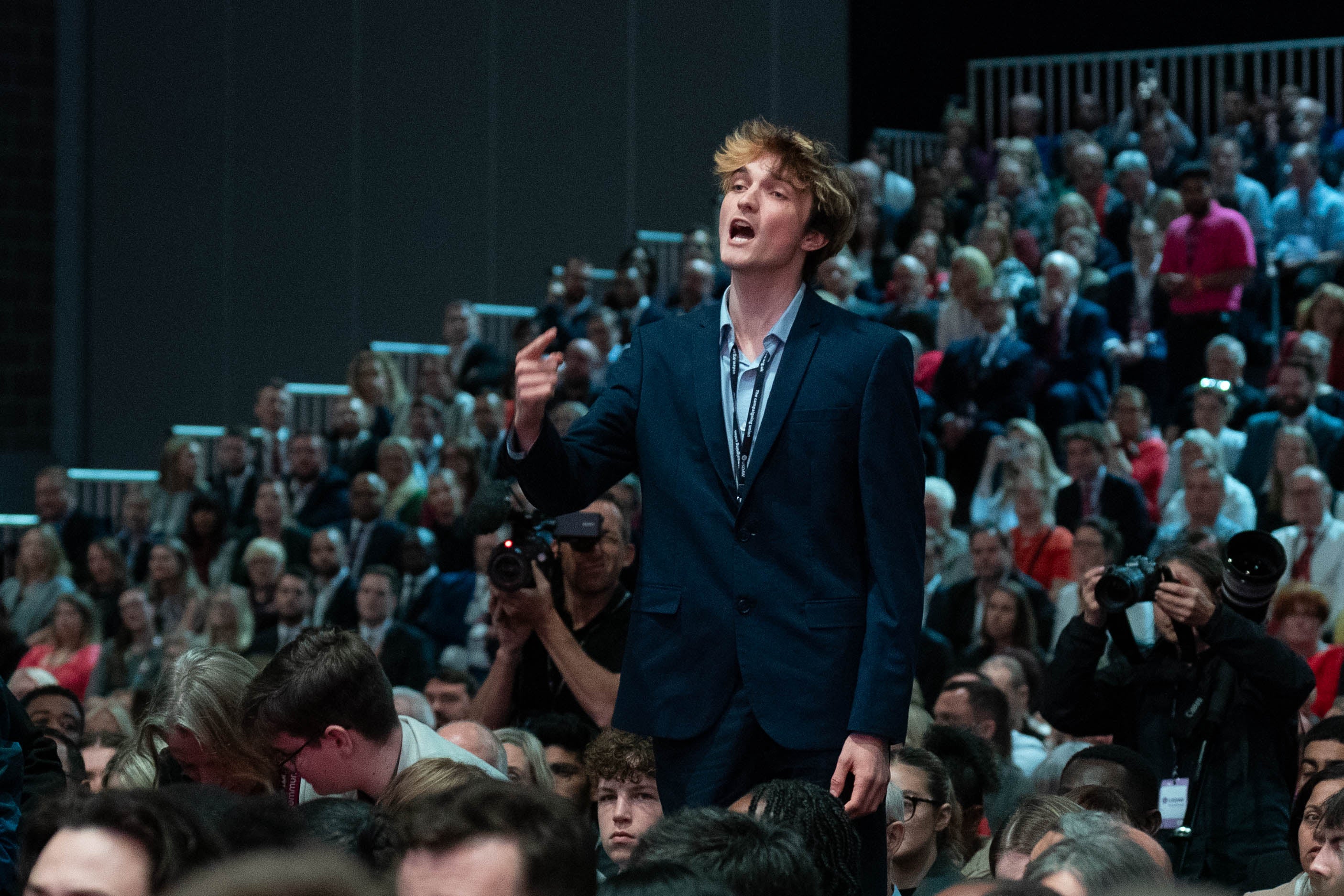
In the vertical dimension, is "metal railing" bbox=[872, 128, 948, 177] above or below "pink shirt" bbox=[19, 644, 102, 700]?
above

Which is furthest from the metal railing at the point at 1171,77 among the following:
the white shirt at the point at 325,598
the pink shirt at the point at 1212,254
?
the white shirt at the point at 325,598

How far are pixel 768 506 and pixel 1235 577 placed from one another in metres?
1.97

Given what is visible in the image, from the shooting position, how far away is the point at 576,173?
46.9 feet

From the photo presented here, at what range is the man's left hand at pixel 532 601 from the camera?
169 inches

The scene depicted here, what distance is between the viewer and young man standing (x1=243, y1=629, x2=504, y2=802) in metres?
3.14

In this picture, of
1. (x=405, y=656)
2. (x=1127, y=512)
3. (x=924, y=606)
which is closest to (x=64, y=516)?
(x=405, y=656)

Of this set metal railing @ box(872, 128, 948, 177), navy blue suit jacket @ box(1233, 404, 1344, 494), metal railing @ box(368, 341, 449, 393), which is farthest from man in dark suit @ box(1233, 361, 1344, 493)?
metal railing @ box(872, 128, 948, 177)

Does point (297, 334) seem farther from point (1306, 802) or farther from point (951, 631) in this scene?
point (1306, 802)

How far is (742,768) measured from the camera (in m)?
2.62

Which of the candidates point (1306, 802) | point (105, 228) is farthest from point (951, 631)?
point (105, 228)

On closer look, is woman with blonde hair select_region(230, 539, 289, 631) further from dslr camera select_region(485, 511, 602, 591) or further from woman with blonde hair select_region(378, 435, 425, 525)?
dslr camera select_region(485, 511, 602, 591)

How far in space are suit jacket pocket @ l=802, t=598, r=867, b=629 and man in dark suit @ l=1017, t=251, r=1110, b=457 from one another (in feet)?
21.0

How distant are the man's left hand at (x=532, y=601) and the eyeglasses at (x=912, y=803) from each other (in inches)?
39.6

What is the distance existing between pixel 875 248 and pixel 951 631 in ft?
16.1
